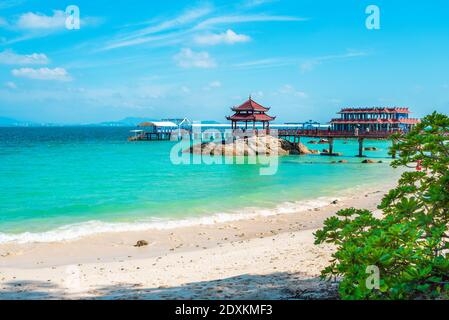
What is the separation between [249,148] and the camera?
143 ft

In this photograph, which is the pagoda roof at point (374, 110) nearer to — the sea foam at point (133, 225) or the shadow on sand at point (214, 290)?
the sea foam at point (133, 225)

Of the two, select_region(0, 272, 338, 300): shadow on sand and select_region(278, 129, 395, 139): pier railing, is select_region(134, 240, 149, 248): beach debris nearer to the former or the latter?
select_region(0, 272, 338, 300): shadow on sand

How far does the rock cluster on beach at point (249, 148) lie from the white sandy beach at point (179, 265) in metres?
29.2

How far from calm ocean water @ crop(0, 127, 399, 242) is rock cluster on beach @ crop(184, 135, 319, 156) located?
7932mm

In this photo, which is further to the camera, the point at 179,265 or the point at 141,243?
the point at 141,243

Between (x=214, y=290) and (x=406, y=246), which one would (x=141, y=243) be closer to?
(x=214, y=290)

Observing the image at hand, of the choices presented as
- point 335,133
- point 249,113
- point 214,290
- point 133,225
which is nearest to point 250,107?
point 249,113

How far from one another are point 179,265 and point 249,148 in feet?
114

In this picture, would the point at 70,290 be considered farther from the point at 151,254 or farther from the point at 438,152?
the point at 438,152

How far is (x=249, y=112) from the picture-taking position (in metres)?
45.5

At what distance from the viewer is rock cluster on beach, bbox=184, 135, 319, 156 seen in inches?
1688

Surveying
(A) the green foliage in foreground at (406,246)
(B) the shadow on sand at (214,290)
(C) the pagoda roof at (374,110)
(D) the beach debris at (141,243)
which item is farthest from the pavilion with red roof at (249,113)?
(A) the green foliage in foreground at (406,246)
